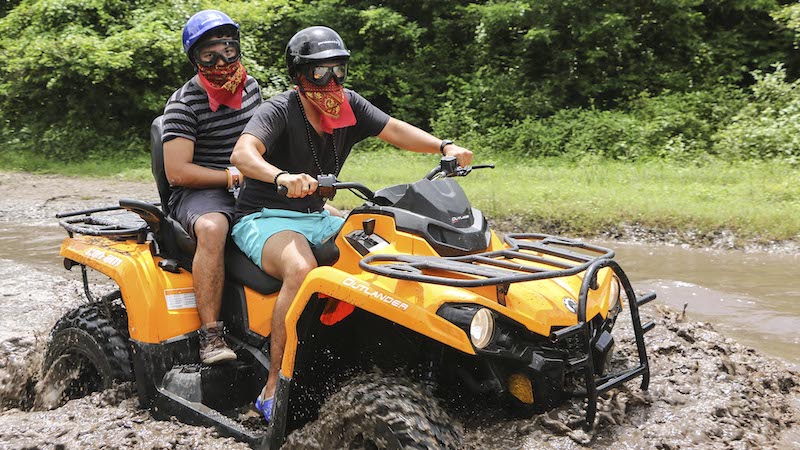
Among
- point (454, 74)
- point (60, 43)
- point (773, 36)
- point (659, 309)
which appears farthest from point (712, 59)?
point (60, 43)

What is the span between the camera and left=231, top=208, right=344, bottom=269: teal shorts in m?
3.74

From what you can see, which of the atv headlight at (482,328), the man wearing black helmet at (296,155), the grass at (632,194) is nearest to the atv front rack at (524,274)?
the atv headlight at (482,328)

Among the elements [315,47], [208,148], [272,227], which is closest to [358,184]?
[272,227]

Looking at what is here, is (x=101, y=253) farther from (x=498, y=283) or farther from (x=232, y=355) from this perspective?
(x=498, y=283)

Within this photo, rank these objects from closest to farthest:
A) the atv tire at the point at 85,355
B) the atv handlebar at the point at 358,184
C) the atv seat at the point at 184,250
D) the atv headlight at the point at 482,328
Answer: the atv headlight at the point at 482,328, the atv handlebar at the point at 358,184, the atv seat at the point at 184,250, the atv tire at the point at 85,355

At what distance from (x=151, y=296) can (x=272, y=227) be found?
743 mm

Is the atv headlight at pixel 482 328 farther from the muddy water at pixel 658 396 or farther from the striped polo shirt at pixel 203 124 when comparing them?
the striped polo shirt at pixel 203 124

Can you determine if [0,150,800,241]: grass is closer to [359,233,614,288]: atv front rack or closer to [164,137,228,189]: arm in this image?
[164,137,228,189]: arm

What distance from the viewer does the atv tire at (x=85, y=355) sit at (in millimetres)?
4145

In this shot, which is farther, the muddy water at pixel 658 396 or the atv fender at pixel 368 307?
the muddy water at pixel 658 396

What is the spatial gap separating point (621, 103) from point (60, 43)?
11.7 metres

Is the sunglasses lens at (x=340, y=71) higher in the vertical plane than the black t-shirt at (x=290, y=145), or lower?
higher

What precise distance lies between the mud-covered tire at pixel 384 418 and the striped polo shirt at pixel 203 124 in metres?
1.94

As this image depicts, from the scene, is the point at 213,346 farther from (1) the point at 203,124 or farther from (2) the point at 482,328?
(2) the point at 482,328
